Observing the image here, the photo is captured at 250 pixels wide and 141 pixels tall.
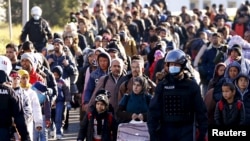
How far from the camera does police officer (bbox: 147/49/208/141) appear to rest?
12688 mm

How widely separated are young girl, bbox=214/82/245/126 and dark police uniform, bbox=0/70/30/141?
2.97 meters

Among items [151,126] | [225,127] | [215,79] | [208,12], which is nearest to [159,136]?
[151,126]

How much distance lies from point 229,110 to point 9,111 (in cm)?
323

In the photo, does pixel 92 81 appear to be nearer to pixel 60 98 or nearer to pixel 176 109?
pixel 60 98

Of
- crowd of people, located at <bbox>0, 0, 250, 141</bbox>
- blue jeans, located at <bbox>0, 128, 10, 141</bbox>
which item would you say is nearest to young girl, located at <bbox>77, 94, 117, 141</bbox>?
crowd of people, located at <bbox>0, 0, 250, 141</bbox>

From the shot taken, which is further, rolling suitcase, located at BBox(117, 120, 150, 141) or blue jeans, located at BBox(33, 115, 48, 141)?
blue jeans, located at BBox(33, 115, 48, 141)

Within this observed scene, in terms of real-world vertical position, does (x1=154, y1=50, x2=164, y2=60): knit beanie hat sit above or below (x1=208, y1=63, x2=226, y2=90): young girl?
above

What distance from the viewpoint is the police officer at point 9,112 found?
1265 cm

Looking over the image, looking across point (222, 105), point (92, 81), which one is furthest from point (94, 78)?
point (222, 105)

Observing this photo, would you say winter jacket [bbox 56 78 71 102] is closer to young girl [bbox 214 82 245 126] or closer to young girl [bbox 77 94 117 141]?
young girl [bbox 77 94 117 141]

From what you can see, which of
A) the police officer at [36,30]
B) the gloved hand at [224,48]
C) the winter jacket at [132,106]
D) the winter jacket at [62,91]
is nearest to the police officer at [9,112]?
the winter jacket at [132,106]

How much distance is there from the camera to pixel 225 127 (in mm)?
13414

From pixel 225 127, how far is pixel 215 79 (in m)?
3.28

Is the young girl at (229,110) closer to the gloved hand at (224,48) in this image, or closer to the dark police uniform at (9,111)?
the dark police uniform at (9,111)
